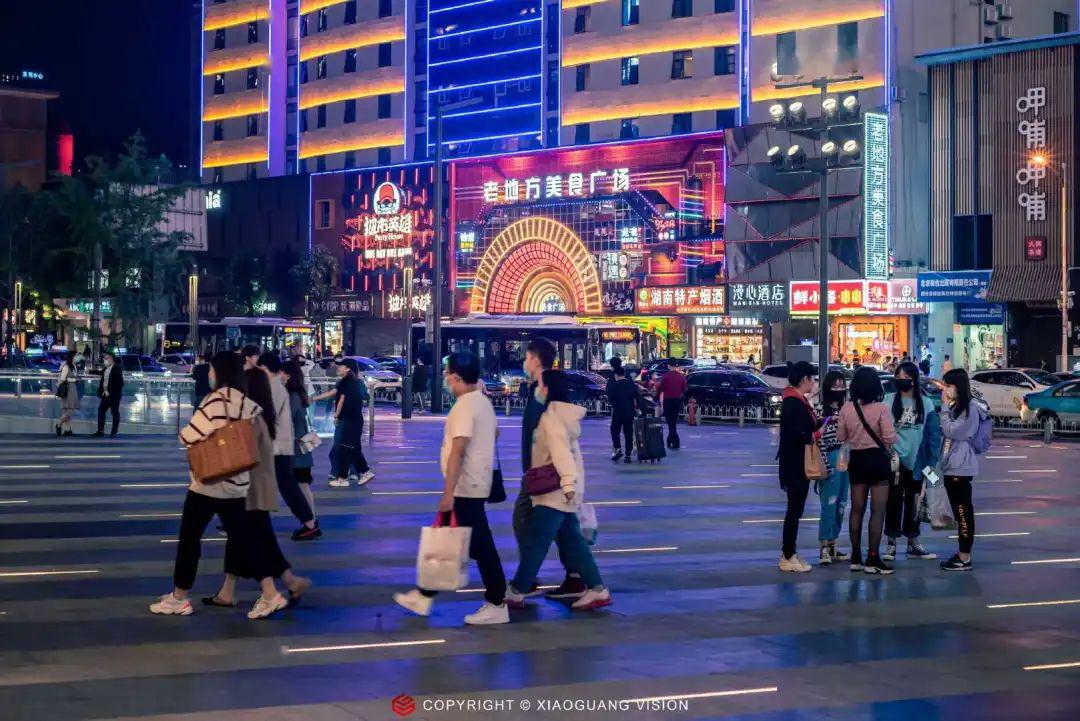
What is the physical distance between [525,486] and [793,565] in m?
3.23

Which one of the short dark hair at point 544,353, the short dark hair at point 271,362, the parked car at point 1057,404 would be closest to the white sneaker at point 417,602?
the short dark hair at point 544,353

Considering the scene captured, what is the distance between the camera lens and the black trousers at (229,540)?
404 inches

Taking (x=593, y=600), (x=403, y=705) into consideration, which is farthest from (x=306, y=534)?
(x=403, y=705)

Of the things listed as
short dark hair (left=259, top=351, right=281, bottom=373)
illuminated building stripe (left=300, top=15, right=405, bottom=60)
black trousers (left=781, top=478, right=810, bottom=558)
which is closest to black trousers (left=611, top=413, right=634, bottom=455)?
short dark hair (left=259, top=351, right=281, bottom=373)

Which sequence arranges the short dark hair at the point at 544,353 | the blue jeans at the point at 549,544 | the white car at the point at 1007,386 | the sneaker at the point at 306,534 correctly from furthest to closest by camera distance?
the white car at the point at 1007,386 → the sneaker at the point at 306,534 → the short dark hair at the point at 544,353 → the blue jeans at the point at 549,544

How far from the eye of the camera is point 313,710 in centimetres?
752

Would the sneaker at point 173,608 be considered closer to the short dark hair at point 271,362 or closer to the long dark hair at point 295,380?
the short dark hair at point 271,362

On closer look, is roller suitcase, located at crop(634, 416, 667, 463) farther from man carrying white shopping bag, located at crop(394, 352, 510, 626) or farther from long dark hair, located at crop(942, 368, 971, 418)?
man carrying white shopping bag, located at crop(394, 352, 510, 626)

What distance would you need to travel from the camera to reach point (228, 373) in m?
10.4

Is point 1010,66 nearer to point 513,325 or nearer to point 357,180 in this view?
point 513,325

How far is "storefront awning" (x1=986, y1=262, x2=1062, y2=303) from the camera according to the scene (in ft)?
180

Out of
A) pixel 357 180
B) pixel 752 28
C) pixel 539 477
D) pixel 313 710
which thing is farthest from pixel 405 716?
pixel 357 180

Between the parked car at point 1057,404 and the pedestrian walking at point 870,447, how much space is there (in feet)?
82.1

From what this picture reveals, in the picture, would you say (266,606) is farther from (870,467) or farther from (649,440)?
(649,440)
